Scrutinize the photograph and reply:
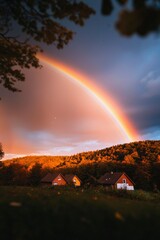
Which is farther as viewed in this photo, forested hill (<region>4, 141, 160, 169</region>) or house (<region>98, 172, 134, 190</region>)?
forested hill (<region>4, 141, 160, 169</region>)

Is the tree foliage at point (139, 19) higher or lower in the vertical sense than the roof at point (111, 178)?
lower

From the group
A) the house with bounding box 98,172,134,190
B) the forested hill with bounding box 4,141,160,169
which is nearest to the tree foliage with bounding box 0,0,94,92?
the house with bounding box 98,172,134,190

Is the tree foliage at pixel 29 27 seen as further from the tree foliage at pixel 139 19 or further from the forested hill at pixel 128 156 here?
the forested hill at pixel 128 156

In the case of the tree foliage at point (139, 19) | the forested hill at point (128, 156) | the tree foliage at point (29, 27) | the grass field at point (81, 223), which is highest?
the forested hill at point (128, 156)

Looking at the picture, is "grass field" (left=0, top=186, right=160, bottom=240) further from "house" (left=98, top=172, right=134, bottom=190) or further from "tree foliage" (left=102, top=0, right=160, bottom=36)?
"house" (left=98, top=172, right=134, bottom=190)

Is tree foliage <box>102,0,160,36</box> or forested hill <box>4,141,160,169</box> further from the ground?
forested hill <box>4,141,160,169</box>

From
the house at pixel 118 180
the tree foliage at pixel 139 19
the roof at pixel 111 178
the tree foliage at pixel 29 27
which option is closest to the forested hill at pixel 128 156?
the house at pixel 118 180

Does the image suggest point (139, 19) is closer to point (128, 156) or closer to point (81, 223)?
point (81, 223)

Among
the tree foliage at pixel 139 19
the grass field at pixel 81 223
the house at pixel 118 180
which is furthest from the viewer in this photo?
the house at pixel 118 180

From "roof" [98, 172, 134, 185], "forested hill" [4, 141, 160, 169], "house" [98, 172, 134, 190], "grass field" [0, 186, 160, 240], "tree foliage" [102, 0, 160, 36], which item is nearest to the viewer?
"tree foliage" [102, 0, 160, 36]

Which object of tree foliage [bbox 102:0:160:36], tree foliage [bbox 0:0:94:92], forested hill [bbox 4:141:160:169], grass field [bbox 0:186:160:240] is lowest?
grass field [bbox 0:186:160:240]

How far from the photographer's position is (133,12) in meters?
2.95

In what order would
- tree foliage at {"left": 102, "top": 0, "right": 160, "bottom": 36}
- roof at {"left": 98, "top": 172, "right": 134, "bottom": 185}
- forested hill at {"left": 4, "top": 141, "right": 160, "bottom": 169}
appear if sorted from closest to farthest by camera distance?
tree foliage at {"left": 102, "top": 0, "right": 160, "bottom": 36}
roof at {"left": 98, "top": 172, "right": 134, "bottom": 185}
forested hill at {"left": 4, "top": 141, "right": 160, "bottom": 169}

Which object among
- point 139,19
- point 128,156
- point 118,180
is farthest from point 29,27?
point 128,156
